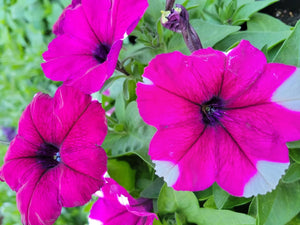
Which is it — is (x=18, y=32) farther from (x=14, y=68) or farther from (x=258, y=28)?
(x=258, y=28)

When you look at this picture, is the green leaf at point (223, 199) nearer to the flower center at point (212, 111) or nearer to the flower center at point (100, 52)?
the flower center at point (212, 111)

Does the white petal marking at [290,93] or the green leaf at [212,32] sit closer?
the white petal marking at [290,93]

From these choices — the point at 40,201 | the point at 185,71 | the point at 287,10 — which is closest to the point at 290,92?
the point at 185,71

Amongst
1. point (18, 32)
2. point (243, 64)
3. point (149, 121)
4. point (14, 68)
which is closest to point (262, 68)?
point (243, 64)

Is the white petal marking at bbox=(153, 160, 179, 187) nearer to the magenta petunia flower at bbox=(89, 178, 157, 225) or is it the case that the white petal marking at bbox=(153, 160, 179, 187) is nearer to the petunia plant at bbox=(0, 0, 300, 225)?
the petunia plant at bbox=(0, 0, 300, 225)

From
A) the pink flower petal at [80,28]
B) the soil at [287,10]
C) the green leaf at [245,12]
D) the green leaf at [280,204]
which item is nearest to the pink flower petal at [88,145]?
the pink flower petal at [80,28]

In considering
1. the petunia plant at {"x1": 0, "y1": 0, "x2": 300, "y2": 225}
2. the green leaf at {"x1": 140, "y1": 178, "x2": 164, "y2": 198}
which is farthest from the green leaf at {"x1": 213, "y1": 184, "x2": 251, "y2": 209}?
the green leaf at {"x1": 140, "y1": 178, "x2": 164, "y2": 198}
